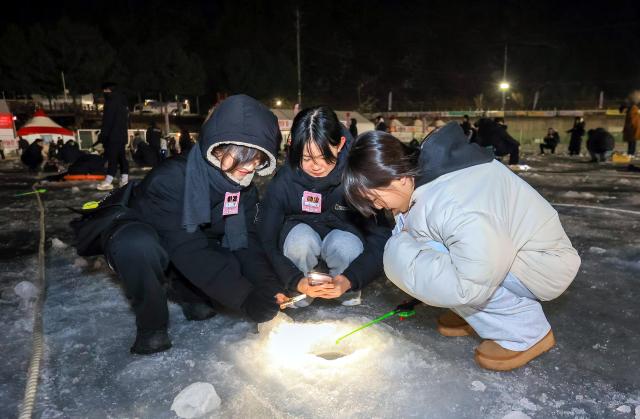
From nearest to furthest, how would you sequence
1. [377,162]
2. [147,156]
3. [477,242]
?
1. [477,242]
2. [377,162]
3. [147,156]

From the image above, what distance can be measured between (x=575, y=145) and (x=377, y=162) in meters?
13.9

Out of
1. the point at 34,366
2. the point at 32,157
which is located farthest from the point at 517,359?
the point at 32,157

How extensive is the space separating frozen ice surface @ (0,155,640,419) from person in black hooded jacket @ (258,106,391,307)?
220 mm

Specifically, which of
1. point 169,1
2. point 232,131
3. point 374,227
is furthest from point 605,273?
point 169,1

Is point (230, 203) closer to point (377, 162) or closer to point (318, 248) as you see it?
point (318, 248)

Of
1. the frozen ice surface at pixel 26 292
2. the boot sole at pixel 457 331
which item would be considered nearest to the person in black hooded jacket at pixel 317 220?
the boot sole at pixel 457 331

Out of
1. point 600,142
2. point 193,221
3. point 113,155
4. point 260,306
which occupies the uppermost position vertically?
point 193,221

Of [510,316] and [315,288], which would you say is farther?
[315,288]

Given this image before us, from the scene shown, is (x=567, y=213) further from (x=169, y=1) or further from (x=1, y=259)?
(x=169, y=1)

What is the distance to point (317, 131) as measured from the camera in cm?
214

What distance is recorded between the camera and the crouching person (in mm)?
1799

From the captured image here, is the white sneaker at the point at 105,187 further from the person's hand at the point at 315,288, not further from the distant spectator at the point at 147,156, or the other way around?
the person's hand at the point at 315,288

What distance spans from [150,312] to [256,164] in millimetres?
732

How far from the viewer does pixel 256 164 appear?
1964 millimetres
